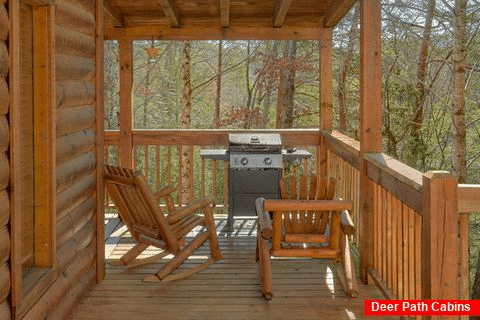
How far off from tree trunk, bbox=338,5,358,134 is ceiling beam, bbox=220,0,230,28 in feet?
27.6

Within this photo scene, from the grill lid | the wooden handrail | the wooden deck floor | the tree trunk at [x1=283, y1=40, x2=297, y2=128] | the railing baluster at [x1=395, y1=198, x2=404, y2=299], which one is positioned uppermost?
the tree trunk at [x1=283, y1=40, x2=297, y2=128]

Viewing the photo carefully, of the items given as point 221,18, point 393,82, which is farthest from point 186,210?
point 393,82

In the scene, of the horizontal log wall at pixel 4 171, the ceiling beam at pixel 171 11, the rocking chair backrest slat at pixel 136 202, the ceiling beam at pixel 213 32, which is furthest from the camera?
the ceiling beam at pixel 213 32

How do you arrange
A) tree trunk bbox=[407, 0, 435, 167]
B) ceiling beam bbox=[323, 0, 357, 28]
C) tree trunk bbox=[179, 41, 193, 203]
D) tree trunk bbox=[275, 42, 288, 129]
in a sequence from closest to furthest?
ceiling beam bbox=[323, 0, 357, 28]
tree trunk bbox=[407, 0, 435, 167]
tree trunk bbox=[179, 41, 193, 203]
tree trunk bbox=[275, 42, 288, 129]

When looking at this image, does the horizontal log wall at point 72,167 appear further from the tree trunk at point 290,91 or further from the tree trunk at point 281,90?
the tree trunk at point 281,90

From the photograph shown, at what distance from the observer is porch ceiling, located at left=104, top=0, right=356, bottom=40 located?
6.30m

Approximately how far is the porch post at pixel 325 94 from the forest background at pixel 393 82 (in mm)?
→ 2539

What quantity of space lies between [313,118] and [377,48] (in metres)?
14.1

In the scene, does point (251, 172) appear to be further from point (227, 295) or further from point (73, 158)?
point (73, 158)

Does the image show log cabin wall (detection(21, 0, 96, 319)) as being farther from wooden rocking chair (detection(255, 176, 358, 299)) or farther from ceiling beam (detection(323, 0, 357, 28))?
ceiling beam (detection(323, 0, 357, 28))

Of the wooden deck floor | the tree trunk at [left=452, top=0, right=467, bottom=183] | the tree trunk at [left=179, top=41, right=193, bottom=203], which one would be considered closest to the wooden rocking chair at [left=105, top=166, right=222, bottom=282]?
the wooden deck floor

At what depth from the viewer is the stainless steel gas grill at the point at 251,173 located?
6445 mm

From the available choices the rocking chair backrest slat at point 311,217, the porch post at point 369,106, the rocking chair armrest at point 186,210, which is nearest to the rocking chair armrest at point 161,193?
the rocking chair armrest at point 186,210

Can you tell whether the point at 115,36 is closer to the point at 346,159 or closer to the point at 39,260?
the point at 346,159
